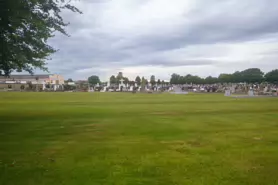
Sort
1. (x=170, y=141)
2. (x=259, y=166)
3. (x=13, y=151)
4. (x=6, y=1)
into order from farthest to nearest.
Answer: (x=6, y=1)
(x=170, y=141)
(x=13, y=151)
(x=259, y=166)

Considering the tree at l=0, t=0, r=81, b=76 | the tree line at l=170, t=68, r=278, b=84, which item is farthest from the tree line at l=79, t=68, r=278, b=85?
the tree at l=0, t=0, r=81, b=76

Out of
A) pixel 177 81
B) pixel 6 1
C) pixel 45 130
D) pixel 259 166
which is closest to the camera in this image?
pixel 259 166

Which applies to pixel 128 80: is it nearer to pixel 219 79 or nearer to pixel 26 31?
pixel 219 79

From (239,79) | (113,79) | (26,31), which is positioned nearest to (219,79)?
(239,79)

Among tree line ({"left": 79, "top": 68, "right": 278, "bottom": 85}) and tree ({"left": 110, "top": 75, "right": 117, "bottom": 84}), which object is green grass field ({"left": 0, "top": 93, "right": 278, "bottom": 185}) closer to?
tree line ({"left": 79, "top": 68, "right": 278, "bottom": 85})

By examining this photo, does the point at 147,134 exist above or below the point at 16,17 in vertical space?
below

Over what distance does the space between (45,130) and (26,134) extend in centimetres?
119

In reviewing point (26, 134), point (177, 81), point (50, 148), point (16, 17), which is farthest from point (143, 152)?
point (177, 81)

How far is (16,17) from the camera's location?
13555 millimetres

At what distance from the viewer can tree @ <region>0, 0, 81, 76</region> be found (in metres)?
13.7

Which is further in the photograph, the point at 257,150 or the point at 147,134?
the point at 147,134

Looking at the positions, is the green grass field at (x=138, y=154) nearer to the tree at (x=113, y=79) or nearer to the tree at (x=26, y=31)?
the tree at (x=26, y=31)

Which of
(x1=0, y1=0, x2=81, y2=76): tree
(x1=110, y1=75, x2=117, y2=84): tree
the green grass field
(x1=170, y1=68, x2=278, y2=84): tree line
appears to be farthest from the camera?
(x1=110, y1=75, x2=117, y2=84): tree

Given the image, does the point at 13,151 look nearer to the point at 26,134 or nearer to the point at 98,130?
the point at 26,134
